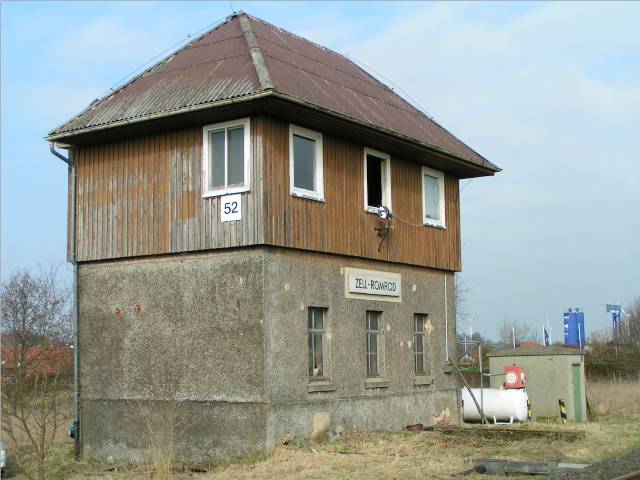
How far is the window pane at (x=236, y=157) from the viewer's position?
1555 centimetres

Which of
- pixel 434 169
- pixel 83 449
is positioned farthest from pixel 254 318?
pixel 434 169

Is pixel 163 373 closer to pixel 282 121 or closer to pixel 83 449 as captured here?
Result: pixel 83 449

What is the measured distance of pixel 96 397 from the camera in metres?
17.0

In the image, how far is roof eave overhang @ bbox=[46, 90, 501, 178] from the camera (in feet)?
48.8

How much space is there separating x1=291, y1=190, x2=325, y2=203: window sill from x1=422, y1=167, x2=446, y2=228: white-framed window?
424 cm

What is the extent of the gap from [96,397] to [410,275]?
Answer: 284 inches

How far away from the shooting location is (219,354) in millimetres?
15383

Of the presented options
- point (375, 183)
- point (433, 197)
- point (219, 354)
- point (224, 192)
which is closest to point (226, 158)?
point (224, 192)

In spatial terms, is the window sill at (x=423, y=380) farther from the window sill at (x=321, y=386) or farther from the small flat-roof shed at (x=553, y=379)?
the small flat-roof shed at (x=553, y=379)

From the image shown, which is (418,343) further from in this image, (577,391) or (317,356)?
(577,391)

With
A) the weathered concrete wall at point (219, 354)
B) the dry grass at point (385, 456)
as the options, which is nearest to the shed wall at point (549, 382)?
the dry grass at point (385, 456)

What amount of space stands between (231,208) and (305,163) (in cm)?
184

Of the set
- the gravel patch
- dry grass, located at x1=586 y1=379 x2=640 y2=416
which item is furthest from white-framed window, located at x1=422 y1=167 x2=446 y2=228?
dry grass, located at x1=586 y1=379 x2=640 y2=416

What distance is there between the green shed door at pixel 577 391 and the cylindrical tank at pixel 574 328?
1341 inches
